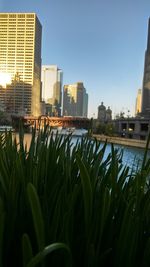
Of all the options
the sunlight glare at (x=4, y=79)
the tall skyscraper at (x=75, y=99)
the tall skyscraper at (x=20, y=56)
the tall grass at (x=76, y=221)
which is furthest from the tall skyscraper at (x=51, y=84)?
the tall grass at (x=76, y=221)

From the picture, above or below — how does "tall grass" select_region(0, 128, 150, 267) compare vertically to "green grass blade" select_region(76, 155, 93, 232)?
below

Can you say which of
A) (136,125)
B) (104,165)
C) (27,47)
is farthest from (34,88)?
(104,165)

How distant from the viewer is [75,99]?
3676 inches

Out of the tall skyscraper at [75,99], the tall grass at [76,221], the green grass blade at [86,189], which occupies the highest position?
the tall skyscraper at [75,99]

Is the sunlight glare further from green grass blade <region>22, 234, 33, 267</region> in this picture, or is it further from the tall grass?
green grass blade <region>22, 234, 33, 267</region>

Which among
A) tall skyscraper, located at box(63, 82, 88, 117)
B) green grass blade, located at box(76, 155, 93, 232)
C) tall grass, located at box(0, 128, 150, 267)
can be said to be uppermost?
tall skyscraper, located at box(63, 82, 88, 117)

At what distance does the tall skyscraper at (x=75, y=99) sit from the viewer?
9275cm

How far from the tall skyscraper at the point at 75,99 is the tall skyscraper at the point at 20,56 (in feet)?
97.6

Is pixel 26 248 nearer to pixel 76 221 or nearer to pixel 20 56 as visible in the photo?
pixel 76 221

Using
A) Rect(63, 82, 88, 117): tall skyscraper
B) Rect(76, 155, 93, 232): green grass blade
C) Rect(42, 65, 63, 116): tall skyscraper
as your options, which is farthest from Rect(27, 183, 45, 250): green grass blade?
Rect(42, 65, 63, 116): tall skyscraper

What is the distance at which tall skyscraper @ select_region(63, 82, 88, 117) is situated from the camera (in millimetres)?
92750

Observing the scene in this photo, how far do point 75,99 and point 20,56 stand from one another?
114ft

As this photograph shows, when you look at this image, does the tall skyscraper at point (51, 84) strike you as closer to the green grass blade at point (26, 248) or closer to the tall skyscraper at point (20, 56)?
the tall skyscraper at point (20, 56)

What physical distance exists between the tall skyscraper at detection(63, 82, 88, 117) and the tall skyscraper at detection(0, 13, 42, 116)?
29.7m
